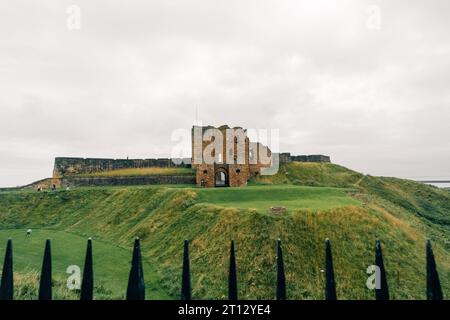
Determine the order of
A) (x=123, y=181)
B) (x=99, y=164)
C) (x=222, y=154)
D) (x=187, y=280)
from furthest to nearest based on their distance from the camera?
(x=99, y=164) → (x=123, y=181) → (x=222, y=154) → (x=187, y=280)

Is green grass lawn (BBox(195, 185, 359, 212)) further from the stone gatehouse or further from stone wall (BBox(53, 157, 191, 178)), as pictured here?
stone wall (BBox(53, 157, 191, 178))

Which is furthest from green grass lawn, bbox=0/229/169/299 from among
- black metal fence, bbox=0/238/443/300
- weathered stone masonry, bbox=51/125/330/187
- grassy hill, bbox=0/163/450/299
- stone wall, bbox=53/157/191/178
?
stone wall, bbox=53/157/191/178

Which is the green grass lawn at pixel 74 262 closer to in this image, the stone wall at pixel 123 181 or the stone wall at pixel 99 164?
the stone wall at pixel 123 181

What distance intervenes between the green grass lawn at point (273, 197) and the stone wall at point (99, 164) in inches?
932

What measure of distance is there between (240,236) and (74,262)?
10.5 m

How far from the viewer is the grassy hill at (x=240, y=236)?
16.4 metres

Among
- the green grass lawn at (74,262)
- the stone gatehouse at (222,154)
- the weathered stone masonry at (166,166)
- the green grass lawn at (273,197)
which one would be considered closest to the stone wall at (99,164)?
the weathered stone masonry at (166,166)

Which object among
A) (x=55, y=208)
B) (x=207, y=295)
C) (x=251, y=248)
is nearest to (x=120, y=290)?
(x=207, y=295)

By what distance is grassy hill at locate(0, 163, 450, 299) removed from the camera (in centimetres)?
1641

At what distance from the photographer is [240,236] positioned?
766 inches

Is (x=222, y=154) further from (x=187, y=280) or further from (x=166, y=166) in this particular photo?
(x=187, y=280)

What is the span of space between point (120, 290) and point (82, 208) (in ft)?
73.8

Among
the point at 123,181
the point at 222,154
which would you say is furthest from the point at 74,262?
the point at 222,154

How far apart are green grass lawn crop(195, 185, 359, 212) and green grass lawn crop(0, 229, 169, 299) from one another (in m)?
8.45
